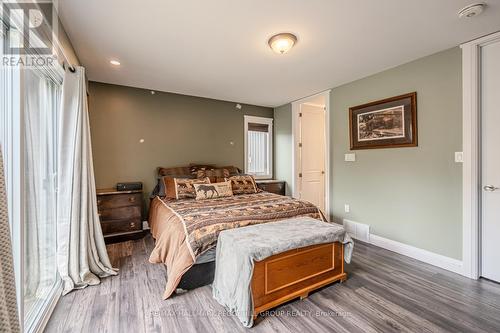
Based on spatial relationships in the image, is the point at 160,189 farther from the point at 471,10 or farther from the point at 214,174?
the point at 471,10

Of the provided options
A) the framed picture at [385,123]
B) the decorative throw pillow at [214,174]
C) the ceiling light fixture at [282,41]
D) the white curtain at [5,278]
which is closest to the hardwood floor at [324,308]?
the white curtain at [5,278]

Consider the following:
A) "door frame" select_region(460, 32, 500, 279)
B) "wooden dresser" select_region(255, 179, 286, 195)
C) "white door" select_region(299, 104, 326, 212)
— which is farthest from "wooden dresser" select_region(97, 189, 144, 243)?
"door frame" select_region(460, 32, 500, 279)

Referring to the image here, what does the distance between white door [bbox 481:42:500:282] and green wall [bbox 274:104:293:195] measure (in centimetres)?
291

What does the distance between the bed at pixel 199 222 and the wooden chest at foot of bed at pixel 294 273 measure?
547mm

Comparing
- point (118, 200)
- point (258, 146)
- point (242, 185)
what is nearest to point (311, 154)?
point (258, 146)

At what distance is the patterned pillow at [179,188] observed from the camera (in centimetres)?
333

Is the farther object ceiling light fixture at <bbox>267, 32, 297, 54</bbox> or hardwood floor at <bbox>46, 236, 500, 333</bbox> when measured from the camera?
ceiling light fixture at <bbox>267, 32, 297, 54</bbox>

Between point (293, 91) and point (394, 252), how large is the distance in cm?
288

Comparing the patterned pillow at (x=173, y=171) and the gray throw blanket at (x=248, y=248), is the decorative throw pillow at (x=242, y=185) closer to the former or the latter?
the patterned pillow at (x=173, y=171)

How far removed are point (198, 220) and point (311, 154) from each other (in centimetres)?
325

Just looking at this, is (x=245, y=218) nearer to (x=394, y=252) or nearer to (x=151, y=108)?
(x=394, y=252)

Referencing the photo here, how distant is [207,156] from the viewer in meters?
4.41

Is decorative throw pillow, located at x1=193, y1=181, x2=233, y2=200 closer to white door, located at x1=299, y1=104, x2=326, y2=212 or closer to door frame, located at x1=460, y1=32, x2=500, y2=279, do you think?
white door, located at x1=299, y1=104, x2=326, y2=212

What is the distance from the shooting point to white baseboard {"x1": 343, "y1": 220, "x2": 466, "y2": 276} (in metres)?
2.49
